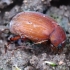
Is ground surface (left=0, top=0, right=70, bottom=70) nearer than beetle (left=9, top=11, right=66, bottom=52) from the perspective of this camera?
Yes

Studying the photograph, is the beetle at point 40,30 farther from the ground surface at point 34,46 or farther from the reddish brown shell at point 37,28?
the ground surface at point 34,46

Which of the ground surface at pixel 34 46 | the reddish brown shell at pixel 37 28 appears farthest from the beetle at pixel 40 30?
the ground surface at pixel 34 46

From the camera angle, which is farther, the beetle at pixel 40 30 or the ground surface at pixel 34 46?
the beetle at pixel 40 30

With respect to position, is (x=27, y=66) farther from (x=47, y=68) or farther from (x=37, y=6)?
(x=37, y=6)

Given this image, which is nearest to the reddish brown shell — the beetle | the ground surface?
the beetle

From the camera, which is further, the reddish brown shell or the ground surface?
the reddish brown shell

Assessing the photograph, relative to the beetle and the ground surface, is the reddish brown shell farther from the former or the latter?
the ground surface

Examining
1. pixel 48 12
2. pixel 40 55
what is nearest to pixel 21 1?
pixel 48 12

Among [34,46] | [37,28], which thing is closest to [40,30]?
[37,28]
